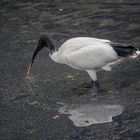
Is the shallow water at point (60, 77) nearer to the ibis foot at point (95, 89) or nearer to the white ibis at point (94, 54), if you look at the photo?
the ibis foot at point (95, 89)

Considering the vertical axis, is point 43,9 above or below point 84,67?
below

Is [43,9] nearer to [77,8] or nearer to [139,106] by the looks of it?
[77,8]

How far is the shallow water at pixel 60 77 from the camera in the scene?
314 inches

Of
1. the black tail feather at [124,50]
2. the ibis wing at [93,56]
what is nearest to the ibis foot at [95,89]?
the ibis wing at [93,56]

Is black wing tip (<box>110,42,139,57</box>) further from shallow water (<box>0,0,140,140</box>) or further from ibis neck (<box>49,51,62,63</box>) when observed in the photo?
ibis neck (<box>49,51,62,63</box>)

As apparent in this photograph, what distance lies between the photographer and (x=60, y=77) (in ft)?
32.8

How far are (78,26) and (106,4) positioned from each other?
1.99 m

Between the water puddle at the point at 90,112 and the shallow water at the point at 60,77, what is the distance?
0.07m

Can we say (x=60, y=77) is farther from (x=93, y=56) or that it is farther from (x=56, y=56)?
(x=93, y=56)

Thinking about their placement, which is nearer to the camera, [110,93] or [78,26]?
[110,93]

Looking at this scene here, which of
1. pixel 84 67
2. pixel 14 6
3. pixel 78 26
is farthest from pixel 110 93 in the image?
pixel 14 6

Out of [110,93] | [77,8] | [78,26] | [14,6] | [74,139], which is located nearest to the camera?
[74,139]

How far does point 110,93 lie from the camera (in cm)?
898

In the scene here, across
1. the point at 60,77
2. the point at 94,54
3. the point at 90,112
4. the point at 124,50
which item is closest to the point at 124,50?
the point at 124,50
